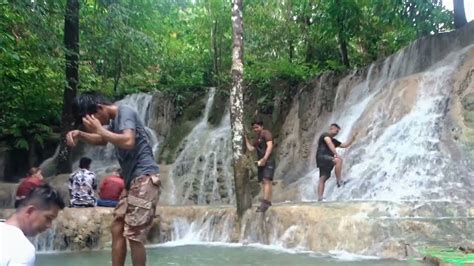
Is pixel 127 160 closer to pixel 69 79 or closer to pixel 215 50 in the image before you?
pixel 69 79

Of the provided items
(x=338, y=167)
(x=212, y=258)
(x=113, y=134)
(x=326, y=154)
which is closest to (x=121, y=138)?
(x=113, y=134)

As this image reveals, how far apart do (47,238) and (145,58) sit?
8.13m

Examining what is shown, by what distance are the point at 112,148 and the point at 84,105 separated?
1458cm

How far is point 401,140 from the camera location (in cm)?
1186

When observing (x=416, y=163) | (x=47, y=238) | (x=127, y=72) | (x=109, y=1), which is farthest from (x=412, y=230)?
(x=127, y=72)

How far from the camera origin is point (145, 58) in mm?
16609

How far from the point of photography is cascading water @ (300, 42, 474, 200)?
1031 cm

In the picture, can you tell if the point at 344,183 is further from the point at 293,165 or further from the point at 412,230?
the point at 412,230

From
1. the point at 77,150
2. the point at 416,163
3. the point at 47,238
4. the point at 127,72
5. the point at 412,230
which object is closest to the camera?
the point at 412,230

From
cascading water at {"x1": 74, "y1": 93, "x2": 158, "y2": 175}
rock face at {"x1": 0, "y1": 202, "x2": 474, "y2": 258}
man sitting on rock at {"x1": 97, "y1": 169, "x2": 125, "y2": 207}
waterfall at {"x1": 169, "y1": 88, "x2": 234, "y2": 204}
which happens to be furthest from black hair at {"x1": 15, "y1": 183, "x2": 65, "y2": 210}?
cascading water at {"x1": 74, "y1": 93, "x2": 158, "y2": 175}

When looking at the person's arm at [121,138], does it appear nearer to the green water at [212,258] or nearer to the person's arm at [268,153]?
the green water at [212,258]

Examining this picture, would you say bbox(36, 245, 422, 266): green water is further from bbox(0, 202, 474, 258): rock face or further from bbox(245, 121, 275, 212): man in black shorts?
bbox(245, 121, 275, 212): man in black shorts

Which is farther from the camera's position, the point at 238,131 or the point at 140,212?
the point at 238,131

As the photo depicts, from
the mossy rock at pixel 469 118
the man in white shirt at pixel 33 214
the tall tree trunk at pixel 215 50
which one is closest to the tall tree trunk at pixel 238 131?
the mossy rock at pixel 469 118
